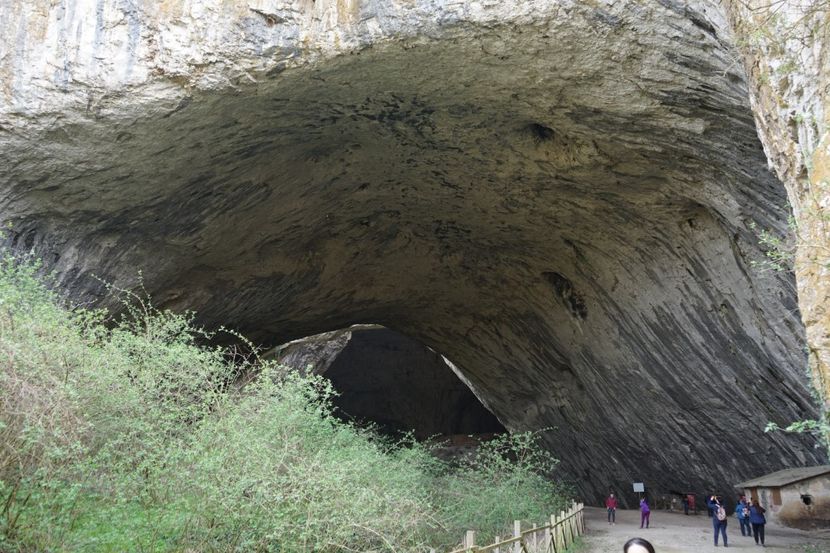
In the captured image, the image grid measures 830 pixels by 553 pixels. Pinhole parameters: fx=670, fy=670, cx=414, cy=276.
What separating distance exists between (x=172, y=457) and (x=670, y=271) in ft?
28.0

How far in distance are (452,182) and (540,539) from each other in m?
6.16

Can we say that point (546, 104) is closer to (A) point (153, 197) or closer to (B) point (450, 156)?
(B) point (450, 156)

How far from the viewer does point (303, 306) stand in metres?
16.1

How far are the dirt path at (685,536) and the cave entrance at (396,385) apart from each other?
12215 millimetres

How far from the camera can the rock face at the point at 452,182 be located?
26.8ft

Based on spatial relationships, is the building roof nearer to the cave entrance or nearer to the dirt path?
the dirt path

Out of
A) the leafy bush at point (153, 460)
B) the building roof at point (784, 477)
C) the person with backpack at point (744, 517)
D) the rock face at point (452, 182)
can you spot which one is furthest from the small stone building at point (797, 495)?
the leafy bush at point (153, 460)

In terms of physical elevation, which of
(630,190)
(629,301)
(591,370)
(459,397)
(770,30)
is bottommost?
(459,397)

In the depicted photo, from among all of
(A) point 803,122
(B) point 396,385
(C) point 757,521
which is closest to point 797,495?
(C) point 757,521

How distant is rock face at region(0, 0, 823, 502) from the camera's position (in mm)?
8164

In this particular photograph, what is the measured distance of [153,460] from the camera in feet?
23.0

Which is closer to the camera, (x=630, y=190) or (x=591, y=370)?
(x=630, y=190)

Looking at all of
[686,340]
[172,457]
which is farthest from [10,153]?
[686,340]

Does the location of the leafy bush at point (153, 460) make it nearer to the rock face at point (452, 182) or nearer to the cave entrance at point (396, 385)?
the rock face at point (452, 182)
